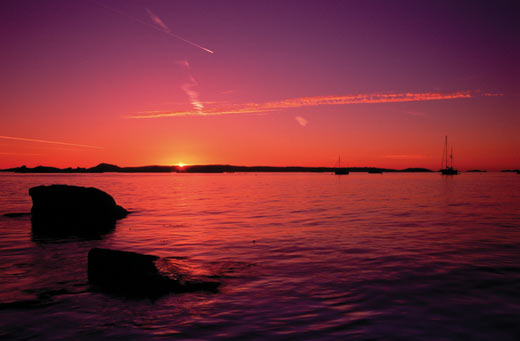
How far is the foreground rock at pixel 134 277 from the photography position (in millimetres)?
9203

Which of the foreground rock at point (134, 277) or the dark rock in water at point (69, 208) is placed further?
the dark rock in water at point (69, 208)

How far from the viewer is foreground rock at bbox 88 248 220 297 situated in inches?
362

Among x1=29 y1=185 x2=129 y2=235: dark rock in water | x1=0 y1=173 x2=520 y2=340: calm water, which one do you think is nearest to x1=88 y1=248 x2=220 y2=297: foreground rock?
x1=0 y1=173 x2=520 y2=340: calm water

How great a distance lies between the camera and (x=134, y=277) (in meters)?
9.41

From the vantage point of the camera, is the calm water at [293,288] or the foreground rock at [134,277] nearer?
the calm water at [293,288]

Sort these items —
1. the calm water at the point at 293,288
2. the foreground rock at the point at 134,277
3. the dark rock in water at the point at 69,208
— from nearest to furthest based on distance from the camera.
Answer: the calm water at the point at 293,288 → the foreground rock at the point at 134,277 → the dark rock in water at the point at 69,208

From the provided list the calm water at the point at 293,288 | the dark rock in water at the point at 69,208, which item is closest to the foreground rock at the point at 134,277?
the calm water at the point at 293,288

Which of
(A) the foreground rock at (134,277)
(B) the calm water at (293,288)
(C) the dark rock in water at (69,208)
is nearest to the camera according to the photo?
(B) the calm water at (293,288)

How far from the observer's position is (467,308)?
7.82 meters

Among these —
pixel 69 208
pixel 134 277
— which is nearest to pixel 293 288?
pixel 134 277

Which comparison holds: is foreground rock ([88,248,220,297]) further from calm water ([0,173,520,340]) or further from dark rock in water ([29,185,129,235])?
dark rock in water ([29,185,129,235])

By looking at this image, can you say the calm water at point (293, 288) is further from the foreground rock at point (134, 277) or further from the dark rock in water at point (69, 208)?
the dark rock in water at point (69, 208)

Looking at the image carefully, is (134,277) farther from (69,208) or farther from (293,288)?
(69,208)

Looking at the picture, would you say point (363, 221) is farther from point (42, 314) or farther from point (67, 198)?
point (67, 198)
